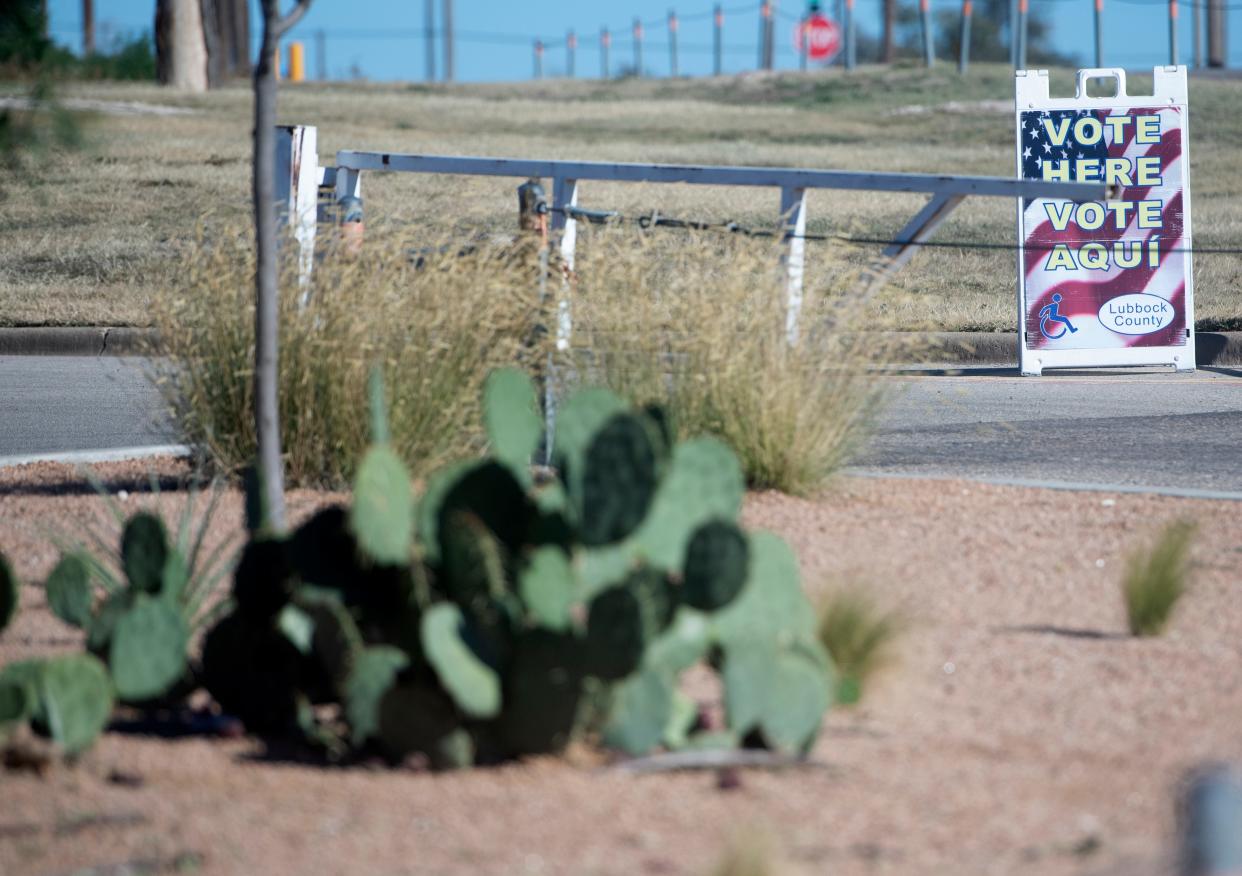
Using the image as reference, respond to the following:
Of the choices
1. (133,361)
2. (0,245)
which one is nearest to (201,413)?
(133,361)

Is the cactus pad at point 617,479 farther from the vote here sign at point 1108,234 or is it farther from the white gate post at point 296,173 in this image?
the vote here sign at point 1108,234

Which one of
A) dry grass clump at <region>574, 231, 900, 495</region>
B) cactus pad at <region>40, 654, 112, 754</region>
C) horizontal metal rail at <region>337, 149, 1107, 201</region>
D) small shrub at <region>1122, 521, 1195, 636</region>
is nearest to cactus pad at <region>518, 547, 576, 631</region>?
cactus pad at <region>40, 654, 112, 754</region>

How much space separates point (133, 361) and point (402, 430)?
22.8 ft

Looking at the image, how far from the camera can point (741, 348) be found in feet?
19.3

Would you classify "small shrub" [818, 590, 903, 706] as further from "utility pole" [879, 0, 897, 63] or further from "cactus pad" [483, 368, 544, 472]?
"utility pole" [879, 0, 897, 63]

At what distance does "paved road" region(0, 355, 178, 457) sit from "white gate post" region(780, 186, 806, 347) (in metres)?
2.56

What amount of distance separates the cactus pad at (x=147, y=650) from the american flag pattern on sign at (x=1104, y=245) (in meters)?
8.69

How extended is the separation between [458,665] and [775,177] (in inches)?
142

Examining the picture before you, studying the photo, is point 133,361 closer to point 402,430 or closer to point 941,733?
point 402,430

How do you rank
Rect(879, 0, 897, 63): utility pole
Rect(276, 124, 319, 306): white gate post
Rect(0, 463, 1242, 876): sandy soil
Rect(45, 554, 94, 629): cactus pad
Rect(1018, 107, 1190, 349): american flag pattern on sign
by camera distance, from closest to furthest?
Rect(0, 463, 1242, 876): sandy soil, Rect(45, 554, 94, 629): cactus pad, Rect(276, 124, 319, 306): white gate post, Rect(1018, 107, 1190, 349): american flag pattern on sign, Rect(879, 0, 897, 63): utility pole

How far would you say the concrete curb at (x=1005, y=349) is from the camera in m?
12.2

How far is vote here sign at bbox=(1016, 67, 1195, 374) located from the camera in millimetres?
11273

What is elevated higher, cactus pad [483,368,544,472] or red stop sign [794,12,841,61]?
red stop sign [794,12,841,61]

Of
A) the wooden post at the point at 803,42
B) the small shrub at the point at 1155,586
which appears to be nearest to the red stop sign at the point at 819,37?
the wooden post at the point at 803,42
